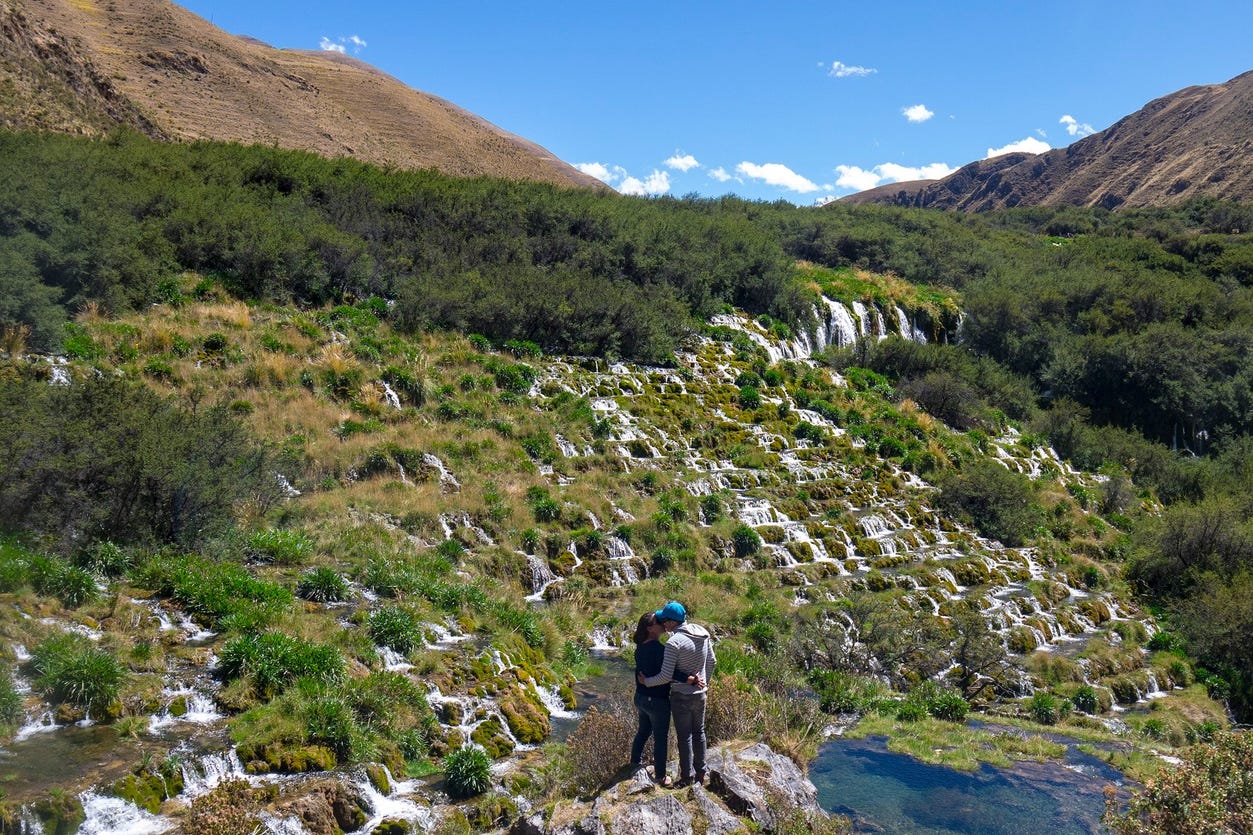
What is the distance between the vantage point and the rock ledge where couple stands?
6.36 meters

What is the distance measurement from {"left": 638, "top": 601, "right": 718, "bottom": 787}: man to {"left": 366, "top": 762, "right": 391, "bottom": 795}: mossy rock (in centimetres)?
336

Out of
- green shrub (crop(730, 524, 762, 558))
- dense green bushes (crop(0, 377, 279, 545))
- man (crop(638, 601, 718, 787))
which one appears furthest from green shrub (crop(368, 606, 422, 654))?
green shrub (crop(730, 524, 762, 558))

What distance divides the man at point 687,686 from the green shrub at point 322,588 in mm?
6939

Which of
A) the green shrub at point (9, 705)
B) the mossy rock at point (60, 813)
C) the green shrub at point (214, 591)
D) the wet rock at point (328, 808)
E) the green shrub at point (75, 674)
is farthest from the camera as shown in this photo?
the green shrub at point (214, 591)

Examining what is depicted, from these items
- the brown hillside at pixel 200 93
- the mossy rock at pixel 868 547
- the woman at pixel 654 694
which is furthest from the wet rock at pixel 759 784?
→ the brown hillside at pixel 200 93

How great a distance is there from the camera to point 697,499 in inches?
839

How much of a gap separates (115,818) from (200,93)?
62.2m

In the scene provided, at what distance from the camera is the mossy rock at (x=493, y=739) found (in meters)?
9.73

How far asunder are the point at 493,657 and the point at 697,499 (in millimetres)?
10594

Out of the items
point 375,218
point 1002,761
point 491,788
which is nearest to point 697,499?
point 1002,761

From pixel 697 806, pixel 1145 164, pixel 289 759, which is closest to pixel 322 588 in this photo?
pixel 289 759

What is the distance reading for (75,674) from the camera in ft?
26.9

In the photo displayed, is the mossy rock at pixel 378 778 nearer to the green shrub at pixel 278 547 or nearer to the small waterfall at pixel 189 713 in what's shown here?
the small waterfall at pixel 189 713

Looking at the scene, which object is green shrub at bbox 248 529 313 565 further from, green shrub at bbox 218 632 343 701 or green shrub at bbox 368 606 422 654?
green shrub at bbox 218 632 343 701
